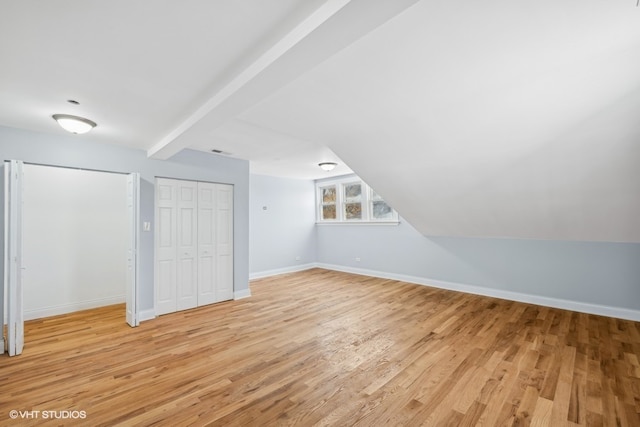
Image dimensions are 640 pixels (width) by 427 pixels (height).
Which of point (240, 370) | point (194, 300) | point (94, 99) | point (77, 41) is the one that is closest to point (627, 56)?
point (77, 41)

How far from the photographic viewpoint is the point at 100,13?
55.9 inches

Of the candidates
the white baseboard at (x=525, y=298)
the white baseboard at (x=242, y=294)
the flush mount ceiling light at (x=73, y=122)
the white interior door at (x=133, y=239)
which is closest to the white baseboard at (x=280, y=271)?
the white baseboard at (x=242, y=294)

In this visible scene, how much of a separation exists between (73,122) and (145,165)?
121 centimetres

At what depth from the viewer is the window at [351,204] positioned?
6.42m

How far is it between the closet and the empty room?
0.12 ft

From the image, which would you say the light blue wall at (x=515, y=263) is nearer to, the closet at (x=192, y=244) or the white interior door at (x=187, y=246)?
the closet at (x=192, y=244)

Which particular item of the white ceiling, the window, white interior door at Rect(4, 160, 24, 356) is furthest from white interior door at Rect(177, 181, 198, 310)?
the window

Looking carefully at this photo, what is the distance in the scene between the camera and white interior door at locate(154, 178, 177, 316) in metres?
4.02

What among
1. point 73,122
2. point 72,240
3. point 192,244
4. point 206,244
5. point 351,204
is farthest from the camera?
point 351,204

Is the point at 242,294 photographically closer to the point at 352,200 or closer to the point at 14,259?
the point at 14,259

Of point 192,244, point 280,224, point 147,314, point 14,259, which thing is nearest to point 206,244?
point 192,244

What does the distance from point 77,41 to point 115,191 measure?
374 centimetres

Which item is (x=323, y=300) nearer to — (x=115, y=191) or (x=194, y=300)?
(x=194, y=300)

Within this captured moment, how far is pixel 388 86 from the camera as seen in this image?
87.4 inches
